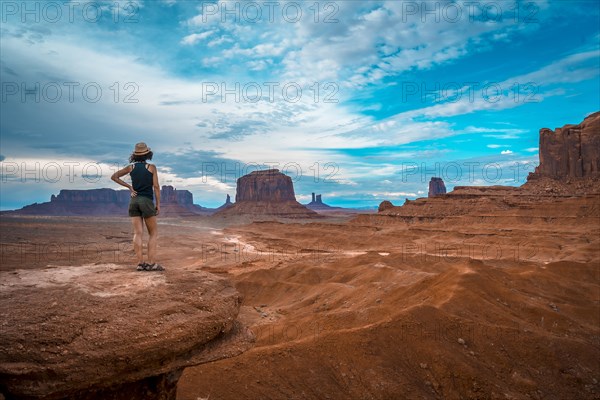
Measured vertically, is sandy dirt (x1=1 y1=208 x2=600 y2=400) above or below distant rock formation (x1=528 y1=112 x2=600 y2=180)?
below

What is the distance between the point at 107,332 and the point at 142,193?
264 cm

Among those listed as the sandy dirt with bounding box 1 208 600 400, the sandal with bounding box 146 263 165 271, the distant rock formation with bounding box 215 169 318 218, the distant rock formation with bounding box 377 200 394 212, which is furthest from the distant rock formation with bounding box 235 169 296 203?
the sandal with bounding box 146 263 165 271

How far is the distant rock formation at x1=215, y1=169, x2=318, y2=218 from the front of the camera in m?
156

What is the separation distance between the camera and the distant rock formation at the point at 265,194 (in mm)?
155500

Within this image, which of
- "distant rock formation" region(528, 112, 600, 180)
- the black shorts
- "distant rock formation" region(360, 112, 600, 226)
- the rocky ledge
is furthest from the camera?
"distant rock formation" region(528, 112, 600, 180)

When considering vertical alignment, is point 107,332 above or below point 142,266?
below

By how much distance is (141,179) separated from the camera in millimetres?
6320

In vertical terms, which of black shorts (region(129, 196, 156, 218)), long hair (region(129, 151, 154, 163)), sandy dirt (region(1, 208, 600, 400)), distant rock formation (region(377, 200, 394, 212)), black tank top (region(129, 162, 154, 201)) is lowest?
sandy dirt (region(1, 208, 600, 400))

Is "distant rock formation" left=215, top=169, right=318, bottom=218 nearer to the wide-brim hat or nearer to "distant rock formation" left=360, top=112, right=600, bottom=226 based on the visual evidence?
"distant rock formation" left=360, top=112, right=600, bottom=226

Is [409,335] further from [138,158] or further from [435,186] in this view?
[435,186]

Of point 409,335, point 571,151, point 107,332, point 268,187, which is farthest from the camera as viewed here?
point 268,187

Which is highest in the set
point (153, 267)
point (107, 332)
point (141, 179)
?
point (141, 179)

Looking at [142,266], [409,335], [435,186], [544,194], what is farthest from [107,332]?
[435,186]

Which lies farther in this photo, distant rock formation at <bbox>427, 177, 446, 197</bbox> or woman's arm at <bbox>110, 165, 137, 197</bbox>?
distant rock formation at <bbox>427, 177, 446, 197</bbox>
